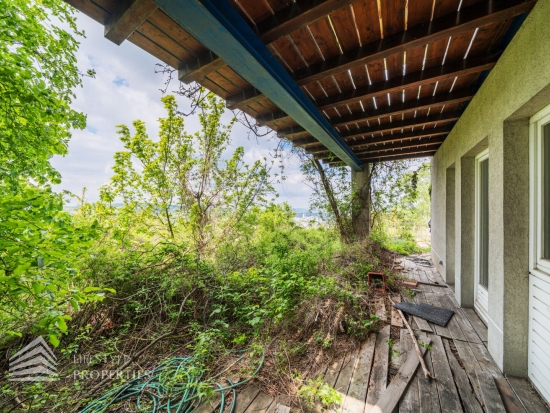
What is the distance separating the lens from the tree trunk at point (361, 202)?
570cm

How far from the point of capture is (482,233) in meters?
2.65

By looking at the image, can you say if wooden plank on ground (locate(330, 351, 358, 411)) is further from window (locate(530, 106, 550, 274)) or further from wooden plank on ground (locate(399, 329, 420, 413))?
window (locate(530, 106, 550, 274))

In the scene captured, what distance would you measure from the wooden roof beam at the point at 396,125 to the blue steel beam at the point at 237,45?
142 centimetres

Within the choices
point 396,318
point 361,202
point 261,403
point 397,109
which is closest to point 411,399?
point 261,403

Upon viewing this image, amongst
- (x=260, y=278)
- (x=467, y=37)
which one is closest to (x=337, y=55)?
(x=467, y=37)

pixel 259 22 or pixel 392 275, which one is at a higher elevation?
pixel 259 22

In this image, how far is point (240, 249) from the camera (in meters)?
4.59

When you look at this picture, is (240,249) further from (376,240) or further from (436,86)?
(436,86)

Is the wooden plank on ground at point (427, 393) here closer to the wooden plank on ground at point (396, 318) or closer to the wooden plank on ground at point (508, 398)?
the wooden plank on ground at point (508, 398)

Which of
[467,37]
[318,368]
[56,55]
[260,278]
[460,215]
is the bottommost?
[318,368]

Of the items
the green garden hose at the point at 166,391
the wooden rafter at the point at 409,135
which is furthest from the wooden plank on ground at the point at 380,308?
the wooden rafter at the point at 409,135

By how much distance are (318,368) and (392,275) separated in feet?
9.80

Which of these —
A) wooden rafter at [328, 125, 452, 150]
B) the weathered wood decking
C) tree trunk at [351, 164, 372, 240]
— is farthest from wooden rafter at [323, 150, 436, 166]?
the weathered wood decking

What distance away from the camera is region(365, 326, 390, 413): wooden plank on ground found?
162 cm
